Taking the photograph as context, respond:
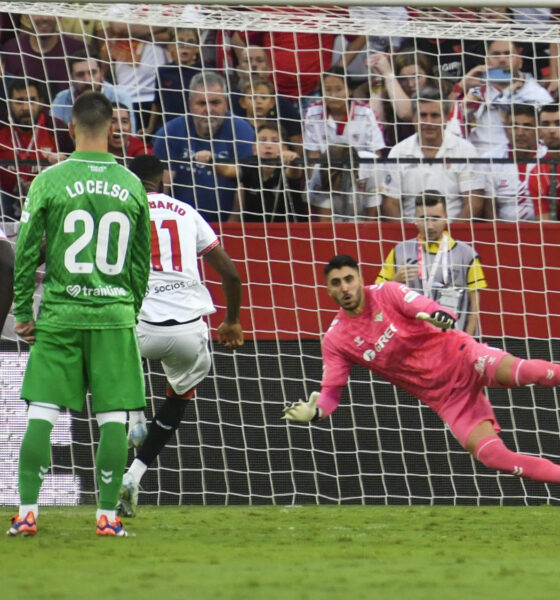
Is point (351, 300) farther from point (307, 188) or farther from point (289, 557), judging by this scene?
point (289, 557)

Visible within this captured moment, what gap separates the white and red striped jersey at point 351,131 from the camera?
9.45 metres

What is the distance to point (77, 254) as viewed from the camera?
196 inches

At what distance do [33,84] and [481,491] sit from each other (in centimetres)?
458

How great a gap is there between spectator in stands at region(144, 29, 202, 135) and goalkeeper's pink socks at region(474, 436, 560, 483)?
364 cm

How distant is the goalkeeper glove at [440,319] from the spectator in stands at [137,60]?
345cm

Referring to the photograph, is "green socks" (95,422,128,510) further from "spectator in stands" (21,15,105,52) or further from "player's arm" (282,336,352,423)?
"spectator in stands" (21,15,105,52)

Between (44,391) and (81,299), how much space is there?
410mm

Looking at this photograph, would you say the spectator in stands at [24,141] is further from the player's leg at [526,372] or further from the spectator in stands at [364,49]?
the player's leg at [526,372]

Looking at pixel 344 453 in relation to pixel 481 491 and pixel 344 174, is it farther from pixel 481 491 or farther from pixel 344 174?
pixel 344 174

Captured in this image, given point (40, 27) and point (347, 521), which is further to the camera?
point (40, 27)

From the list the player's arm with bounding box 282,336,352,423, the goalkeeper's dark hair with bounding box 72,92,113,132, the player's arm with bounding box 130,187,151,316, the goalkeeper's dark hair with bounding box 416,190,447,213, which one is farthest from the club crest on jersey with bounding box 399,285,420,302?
the goalkeeper's dark hair with bounding box 72,92,113,132

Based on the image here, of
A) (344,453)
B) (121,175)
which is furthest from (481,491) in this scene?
(121,175)

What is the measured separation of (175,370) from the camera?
6766 millimetres

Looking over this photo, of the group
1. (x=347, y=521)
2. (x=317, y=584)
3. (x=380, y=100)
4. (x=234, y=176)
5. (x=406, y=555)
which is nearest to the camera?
(x=317, y=584)
